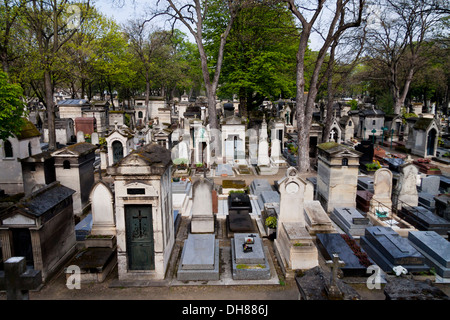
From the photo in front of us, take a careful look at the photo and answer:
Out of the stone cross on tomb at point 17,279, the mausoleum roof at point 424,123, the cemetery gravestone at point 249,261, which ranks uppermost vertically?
the mausoleum roof at point 424,123

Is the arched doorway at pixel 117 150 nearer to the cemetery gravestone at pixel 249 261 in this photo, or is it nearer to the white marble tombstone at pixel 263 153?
the white marble tombstone at pixel 263 153

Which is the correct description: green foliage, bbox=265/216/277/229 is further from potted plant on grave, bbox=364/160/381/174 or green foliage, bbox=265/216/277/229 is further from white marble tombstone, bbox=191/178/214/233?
Result: potted plant on grave, bbox=364/160/381/174

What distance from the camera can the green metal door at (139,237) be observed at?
25.4 ft

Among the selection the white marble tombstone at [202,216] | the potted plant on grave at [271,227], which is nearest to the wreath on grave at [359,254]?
the potted plant on grave at [271,227]

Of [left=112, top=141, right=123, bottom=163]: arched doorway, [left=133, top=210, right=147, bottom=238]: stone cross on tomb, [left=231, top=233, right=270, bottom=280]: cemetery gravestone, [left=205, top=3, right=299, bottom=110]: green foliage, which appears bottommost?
[left=231, top=233, right=270, bottom=280]: cemetery gravestone

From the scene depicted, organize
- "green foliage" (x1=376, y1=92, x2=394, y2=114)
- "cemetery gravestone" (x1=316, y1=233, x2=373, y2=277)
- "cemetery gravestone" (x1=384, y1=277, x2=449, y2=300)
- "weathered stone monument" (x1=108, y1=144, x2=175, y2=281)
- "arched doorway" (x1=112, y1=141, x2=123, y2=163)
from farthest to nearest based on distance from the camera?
1. "green foliage" (x1=376, y1=92, x2=394, y2=114)
2. "arched doorway" (x1=112, y1=141, x2=123, y2=163)
3. "cemetery gravestone" (x1=316, y1=233, x2=373, y2=277)
4. "weathered stone monument" (x1=108, y1=144, x2=175, y2=281)
5. "cemetery gravestone" (x1=384, y1=277, x2=449, y2=300)

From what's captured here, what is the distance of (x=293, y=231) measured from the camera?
28.5 feet

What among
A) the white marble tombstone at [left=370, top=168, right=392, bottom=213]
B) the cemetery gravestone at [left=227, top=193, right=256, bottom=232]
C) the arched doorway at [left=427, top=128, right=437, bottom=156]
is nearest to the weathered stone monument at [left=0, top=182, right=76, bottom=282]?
the cemetery gravestone at [left=227, top=193, right=256, bottom=232]

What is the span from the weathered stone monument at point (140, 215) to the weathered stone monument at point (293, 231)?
3.25m

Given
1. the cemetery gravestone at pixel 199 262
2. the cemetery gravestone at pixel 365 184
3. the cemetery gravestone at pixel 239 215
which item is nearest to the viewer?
the cemetery gravestone at pixel 199 262

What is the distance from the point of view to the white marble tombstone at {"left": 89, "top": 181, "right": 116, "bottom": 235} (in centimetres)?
917

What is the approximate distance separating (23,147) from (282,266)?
13328 mm

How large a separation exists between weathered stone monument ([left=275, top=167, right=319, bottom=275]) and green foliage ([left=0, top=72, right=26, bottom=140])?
31.9 feet
